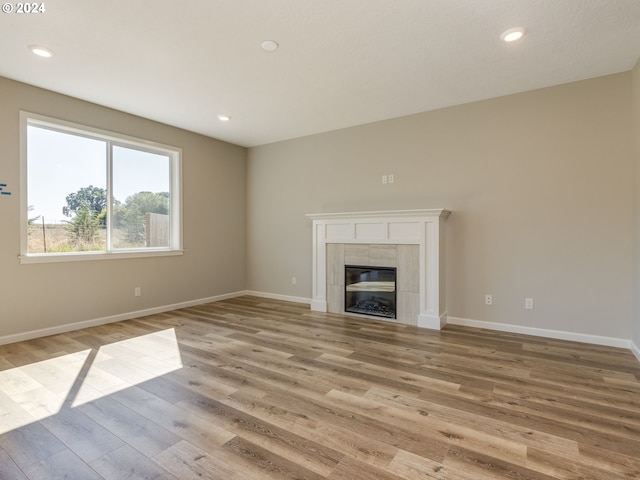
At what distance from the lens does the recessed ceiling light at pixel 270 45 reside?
2.75m

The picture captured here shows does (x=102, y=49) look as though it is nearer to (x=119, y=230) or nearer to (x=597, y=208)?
(x=119, y=230)

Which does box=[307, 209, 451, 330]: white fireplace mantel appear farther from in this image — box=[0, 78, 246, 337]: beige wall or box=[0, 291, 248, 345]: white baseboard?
box=[0, 291, 248, 345]: white baseboard

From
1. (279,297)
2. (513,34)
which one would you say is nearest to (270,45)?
(513,34)

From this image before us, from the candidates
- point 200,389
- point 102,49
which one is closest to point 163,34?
point 102,49

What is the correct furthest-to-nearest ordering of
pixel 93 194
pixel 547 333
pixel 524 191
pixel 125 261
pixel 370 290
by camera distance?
pixel 370 290 < pixel 125 261 < pixel 93 194 < pixel 524 191 < pixel 547 333

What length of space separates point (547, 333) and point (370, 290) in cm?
206

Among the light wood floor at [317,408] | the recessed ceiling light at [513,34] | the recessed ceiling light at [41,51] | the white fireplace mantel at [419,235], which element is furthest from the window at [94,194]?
the recessed ceiling light at [513,34]

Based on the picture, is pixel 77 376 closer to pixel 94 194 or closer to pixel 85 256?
pixel 85 256

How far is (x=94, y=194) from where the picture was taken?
4.15 metres

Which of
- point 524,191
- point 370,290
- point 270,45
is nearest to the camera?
point 270,45

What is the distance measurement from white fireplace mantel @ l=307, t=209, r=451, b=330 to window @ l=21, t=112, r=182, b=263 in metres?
2.45

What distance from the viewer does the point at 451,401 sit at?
223 cm

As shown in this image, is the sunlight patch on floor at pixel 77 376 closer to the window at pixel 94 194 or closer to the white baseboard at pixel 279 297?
the window at pixel 94 194

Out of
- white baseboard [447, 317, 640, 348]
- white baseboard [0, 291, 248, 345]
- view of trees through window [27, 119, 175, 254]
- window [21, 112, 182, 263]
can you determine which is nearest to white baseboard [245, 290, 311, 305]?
white baseboard [0, 291, 248, 345]
